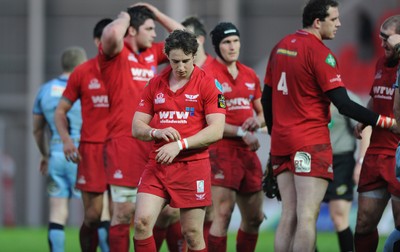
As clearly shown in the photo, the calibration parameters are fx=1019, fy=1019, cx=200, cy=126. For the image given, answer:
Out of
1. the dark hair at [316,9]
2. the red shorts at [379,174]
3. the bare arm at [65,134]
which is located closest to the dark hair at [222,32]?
the dark hair at [316,9]

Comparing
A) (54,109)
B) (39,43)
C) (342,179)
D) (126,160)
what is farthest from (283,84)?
(39,43)

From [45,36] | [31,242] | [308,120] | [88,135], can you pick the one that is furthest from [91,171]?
[45,36]

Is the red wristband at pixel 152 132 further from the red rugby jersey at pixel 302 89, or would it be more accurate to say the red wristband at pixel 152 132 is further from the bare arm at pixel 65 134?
the bare arm at pixel 65 134

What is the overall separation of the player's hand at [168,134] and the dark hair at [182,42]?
63 centimetres

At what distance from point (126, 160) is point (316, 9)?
235 centimetres

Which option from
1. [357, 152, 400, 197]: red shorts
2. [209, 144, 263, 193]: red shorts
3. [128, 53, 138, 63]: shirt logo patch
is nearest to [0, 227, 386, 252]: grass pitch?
[209, 144, 263, 193]: red shorts

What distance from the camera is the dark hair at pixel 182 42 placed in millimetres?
7988

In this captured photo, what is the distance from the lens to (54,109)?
11422 millimetres

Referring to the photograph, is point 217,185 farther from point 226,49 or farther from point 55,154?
point 55,154

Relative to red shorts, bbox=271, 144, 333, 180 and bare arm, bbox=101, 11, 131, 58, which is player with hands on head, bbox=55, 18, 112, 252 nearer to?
bare arm, bbox=101, 11, 131, 58

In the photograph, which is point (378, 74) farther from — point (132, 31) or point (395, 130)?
point (132, 31)

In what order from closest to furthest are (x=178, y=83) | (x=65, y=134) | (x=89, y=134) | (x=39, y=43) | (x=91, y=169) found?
1. (x=178, y=83)
2. (x=65, y=134)
3. (x=91, y=169)
4. (x=89, y=134)
5. (x=39, y=43)

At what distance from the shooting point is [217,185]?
32.1ft

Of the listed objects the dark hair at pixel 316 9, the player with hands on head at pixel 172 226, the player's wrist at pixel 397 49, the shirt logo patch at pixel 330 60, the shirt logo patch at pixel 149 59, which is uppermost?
the dark hair at pixel 316 9
